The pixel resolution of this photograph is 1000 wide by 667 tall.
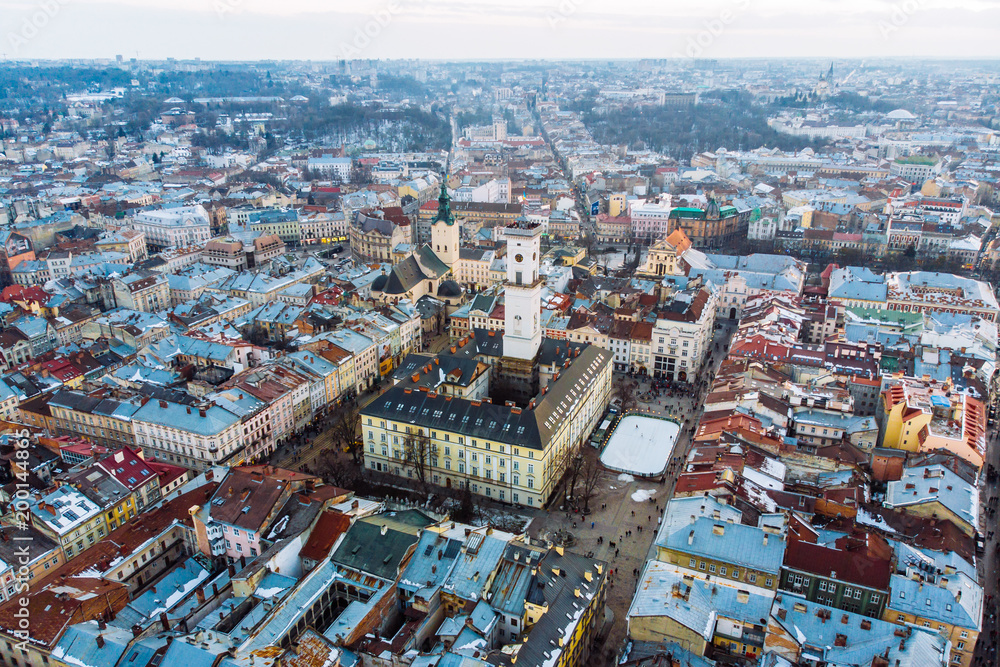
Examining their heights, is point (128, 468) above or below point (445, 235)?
below

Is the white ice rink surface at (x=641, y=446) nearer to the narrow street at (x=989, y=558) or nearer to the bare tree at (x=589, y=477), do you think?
the bare tree at (x=589, y=477)

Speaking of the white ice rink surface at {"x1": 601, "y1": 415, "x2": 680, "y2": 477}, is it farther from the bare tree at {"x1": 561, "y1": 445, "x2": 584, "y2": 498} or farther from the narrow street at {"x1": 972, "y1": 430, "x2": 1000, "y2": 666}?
the narrow street at {"x1": 972, "y1": 430, "x2": 1000, "y2": 666}

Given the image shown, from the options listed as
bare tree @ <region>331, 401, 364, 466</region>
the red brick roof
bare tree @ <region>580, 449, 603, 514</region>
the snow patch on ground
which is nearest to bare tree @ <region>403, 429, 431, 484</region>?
bare tree @ <region>331, 401, 364, 466</region>

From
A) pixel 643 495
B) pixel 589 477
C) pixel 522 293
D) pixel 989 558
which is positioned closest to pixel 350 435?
pixel 522 293

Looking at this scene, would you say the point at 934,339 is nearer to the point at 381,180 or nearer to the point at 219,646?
the point at 219,646

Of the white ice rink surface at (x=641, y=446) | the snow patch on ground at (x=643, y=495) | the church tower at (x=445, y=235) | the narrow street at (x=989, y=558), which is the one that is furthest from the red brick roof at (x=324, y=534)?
the church tower at (x=445, y=235)

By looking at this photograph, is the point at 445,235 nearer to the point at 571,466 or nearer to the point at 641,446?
the point at 641,446
